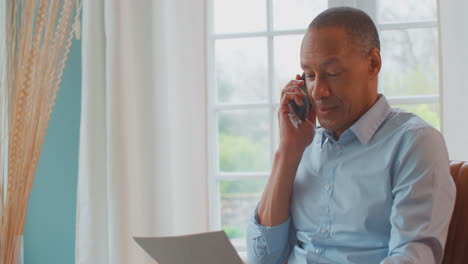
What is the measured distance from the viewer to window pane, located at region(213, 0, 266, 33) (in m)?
2.38

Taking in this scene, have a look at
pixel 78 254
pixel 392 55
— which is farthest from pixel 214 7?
pixel 78 254

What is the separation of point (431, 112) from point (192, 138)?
3.33 ft

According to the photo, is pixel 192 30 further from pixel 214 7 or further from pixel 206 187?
pixel 206 187

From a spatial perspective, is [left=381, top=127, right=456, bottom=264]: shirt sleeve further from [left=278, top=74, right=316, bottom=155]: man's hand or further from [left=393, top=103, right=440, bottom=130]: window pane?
[left=393, top=103, right=440, bottom=130]: window pane

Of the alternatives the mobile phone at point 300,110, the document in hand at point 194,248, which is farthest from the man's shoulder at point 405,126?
the document in hand at point 194,248

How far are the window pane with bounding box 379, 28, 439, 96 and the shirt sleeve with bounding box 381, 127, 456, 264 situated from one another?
3.14 feet

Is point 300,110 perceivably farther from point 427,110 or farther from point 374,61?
Answer: point 427,110

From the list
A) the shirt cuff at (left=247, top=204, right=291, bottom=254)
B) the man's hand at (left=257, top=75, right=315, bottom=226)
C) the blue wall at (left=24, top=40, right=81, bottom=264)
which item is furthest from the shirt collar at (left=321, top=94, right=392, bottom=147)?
the blue wall at (left=24, top=40, right=81, bottom=264)

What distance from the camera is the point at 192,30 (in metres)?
2.25

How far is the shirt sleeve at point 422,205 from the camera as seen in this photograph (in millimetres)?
1182

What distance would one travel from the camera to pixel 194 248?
1.22 metres

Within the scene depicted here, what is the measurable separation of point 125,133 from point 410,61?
1215mm

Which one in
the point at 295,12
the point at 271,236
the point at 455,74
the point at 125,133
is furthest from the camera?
the point at 295,12

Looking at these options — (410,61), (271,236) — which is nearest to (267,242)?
(271,236)
